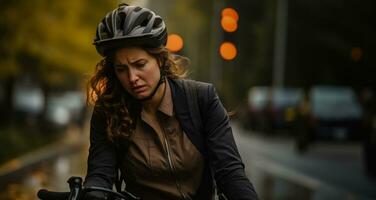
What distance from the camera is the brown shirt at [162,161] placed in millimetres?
3520

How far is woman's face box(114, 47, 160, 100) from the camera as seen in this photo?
3.47 m

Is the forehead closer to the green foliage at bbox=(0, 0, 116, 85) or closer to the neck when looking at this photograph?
the neck

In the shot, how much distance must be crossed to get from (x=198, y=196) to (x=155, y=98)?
1.46ft

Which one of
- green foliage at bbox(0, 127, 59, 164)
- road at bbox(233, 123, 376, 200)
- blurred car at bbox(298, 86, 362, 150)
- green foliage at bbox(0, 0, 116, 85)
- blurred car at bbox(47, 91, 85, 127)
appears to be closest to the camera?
road at bbox(233, 123, 376, 200)

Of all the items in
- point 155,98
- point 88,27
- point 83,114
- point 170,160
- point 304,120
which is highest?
point 155,98

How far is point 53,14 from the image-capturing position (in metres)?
21.1

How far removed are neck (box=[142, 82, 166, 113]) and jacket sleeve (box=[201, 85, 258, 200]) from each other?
0.65 feet

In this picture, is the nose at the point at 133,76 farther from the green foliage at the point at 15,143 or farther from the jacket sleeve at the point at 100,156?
the green foliage at the point at 15,143

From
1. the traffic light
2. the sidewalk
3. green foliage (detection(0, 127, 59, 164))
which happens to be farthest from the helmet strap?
the traffic light

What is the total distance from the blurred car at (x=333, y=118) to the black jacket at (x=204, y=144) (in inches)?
834

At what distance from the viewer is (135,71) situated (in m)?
3.47

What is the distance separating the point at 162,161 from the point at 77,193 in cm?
47

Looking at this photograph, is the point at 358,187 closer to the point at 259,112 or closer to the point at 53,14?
the point at 53,14

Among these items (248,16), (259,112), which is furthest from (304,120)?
(248,16)
